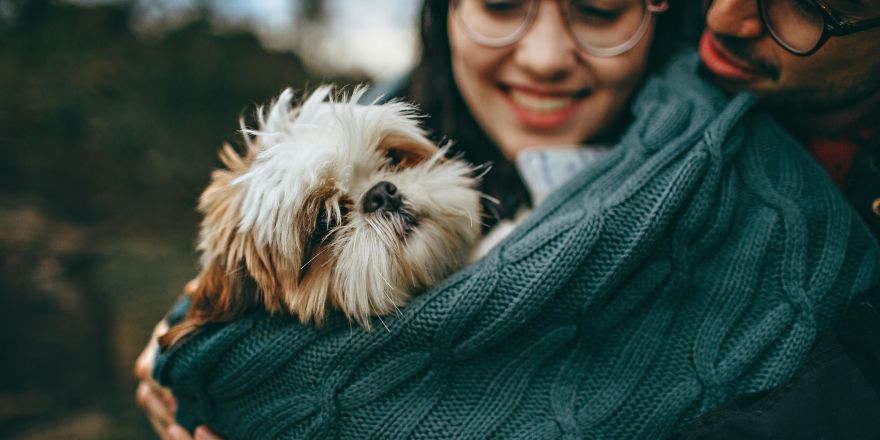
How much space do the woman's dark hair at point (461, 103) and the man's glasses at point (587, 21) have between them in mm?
195

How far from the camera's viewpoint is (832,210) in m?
1.38

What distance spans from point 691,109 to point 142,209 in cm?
400

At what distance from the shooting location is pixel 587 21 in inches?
68.2

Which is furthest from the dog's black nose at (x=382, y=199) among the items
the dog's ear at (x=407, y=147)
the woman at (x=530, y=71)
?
the woman at (x=530, y=71)

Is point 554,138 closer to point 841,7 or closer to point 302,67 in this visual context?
point 841,7

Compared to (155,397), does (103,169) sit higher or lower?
higher

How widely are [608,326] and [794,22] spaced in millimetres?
874

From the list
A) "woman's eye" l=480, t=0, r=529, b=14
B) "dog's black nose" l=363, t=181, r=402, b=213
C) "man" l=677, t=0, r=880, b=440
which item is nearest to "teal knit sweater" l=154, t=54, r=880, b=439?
"man" l=677, t=0, r=880, b=440

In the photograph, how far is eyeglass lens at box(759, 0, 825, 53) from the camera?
4.43ft

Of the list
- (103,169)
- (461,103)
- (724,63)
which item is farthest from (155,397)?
(103,169)

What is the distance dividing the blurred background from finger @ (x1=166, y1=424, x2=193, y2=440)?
0.97m

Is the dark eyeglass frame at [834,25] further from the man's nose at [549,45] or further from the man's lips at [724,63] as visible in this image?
the man's nose at [549,45]

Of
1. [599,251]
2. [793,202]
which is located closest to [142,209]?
[599,251]

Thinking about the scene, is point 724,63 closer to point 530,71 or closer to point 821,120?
point 821,120
